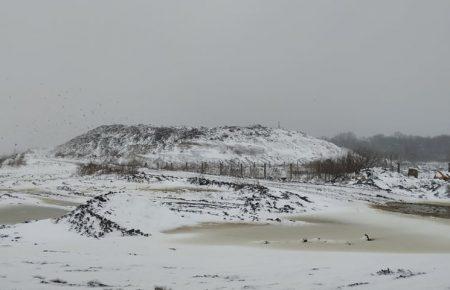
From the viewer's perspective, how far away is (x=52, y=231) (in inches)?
704

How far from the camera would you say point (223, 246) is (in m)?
15.6

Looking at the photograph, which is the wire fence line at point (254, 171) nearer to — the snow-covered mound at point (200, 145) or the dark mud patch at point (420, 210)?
the snow-covered mound at point (200, 145)

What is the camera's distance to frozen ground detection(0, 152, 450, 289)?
31.3ft

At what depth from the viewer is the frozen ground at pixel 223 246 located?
9547mm

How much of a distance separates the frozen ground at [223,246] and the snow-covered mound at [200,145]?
80939 mm

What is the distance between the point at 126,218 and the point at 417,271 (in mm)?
12280

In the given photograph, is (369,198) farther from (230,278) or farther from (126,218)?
(230,278)

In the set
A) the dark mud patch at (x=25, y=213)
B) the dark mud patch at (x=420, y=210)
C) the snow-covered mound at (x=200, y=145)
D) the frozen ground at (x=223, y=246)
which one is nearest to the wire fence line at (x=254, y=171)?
the snow-covered mound at (x=200, y=145)

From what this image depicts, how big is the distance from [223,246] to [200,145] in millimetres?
105788

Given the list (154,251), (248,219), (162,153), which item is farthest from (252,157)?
(154,251)

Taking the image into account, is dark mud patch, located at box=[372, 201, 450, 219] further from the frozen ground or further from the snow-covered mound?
the snow-covered mound

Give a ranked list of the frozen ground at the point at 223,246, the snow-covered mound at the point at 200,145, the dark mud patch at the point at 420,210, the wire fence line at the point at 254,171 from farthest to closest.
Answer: the snow-covered mound at the point at 200,145 < the wire fence line at the point at 254,171 < the dark mud patch at the point at 420,210 < the frozen ground at the point at 223,246

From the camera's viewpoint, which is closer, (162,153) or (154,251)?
(154,251)

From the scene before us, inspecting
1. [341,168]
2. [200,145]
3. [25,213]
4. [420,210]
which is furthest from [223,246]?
[200,145]
